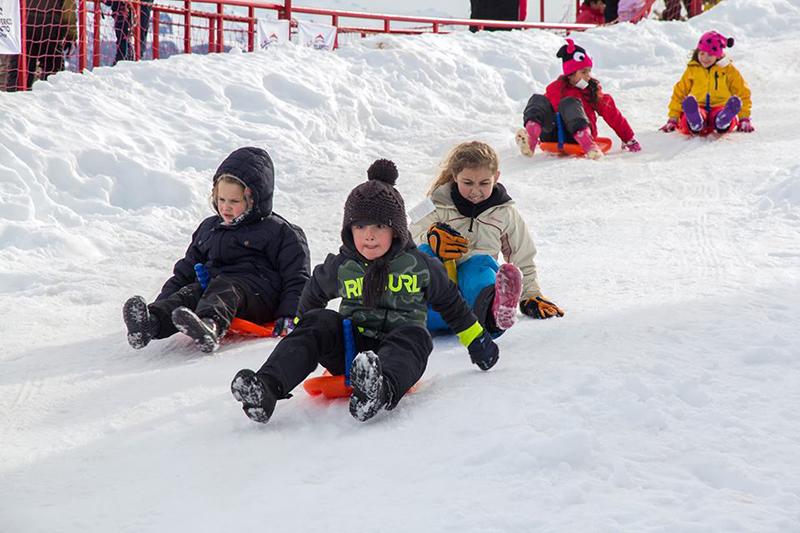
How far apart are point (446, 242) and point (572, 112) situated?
4.16 meters

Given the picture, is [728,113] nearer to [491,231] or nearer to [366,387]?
[491,231]

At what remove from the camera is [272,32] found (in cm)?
1041

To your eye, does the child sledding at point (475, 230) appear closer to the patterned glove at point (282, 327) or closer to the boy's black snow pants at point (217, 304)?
the patterned glove at point (282, 327)

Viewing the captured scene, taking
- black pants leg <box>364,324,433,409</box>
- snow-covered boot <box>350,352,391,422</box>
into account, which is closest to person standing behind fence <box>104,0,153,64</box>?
black pants leg <box>364,324,433,409</box>

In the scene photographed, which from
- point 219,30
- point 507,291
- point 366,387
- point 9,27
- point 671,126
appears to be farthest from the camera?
point 219,30

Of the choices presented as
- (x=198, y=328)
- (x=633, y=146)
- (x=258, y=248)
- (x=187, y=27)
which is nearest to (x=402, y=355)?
(x=198, y=328)

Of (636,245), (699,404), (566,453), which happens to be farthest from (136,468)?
(636,245)

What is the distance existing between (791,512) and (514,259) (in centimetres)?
200

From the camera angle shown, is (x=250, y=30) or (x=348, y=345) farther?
(x=250, y=30)

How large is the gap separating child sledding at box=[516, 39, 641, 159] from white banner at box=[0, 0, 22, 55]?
4.22m

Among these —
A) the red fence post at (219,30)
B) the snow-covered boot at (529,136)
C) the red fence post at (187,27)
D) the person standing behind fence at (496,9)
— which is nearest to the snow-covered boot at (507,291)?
the snow-covered boot at (529,136)

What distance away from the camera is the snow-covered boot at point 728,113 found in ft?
24.5

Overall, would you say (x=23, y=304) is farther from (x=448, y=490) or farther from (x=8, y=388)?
(x=448, y=490)

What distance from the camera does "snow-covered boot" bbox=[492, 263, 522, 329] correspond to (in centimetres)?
299
